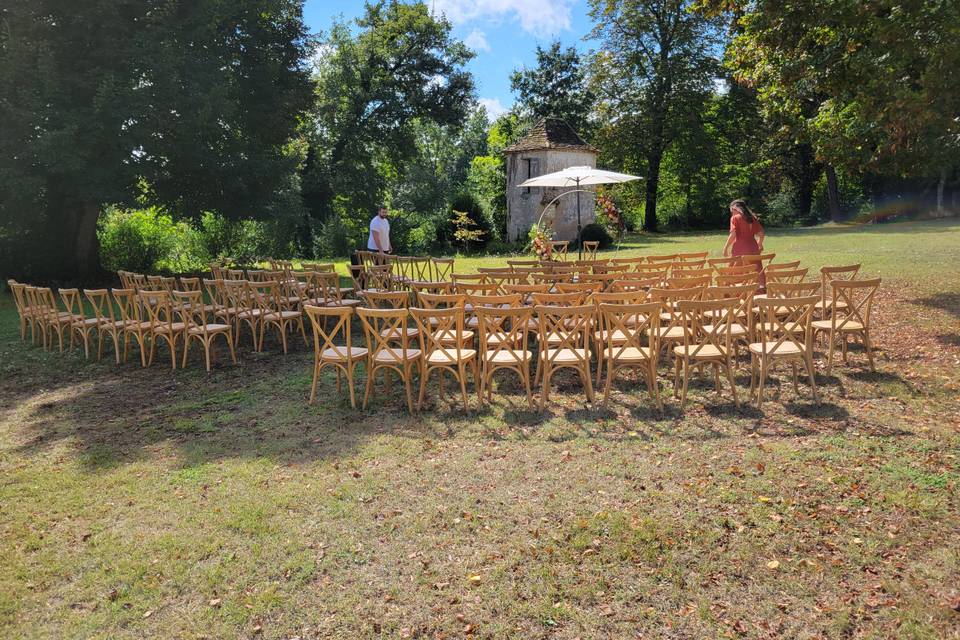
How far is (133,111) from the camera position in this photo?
1492 centimetres

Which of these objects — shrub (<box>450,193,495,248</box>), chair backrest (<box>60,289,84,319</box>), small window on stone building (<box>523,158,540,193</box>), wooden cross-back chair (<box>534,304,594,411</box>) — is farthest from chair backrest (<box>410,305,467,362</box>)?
small window on stone building (<box>523,158,540,193</box>)

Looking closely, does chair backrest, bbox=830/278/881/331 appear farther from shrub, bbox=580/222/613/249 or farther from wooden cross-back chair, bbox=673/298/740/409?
shrub, bbox=580/222/613/249

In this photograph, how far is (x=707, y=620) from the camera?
329cm

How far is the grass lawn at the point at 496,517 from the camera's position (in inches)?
134

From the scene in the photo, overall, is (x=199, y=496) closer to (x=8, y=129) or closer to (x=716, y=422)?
(x=716, y=422)

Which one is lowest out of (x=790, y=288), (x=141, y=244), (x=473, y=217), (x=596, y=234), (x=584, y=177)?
(x=790, y=288)

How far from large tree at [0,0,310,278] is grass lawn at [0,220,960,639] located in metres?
10.2

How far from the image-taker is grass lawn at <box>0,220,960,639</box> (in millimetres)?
3398

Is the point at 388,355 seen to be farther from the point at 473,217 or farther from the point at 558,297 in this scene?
the point at 473,217

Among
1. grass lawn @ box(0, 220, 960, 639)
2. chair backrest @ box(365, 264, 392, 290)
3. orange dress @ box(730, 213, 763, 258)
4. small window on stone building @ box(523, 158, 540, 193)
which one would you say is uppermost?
small window on stone building @ box(523, 158, 540, 193)

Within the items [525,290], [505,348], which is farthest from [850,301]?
[505,348]

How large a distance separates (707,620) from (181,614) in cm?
265

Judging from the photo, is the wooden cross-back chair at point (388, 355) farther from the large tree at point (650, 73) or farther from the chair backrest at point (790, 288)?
the large tree at point (650, 73)

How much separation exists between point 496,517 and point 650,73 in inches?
1575
